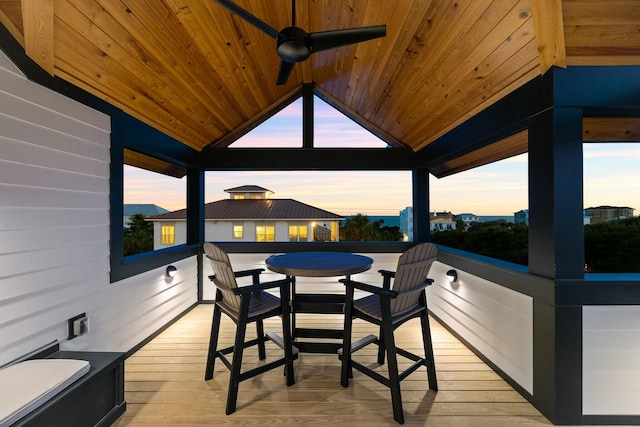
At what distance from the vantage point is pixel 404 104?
3420mm

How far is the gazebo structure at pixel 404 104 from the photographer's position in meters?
1.83

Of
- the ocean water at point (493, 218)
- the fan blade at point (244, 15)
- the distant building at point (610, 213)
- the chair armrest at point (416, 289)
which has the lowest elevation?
the chair armrest at point (416, 289)

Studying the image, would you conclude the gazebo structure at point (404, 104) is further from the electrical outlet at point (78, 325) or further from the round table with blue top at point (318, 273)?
the round table with blue top at point (318, 273)

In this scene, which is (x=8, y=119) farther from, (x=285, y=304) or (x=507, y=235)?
(x=507, y=235)

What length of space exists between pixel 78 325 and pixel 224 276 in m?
1.13

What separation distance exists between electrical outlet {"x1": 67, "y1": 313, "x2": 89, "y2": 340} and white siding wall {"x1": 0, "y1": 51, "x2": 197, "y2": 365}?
0.04m

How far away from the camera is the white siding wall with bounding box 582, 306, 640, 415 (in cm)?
187

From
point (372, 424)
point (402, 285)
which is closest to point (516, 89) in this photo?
point (402, 285)

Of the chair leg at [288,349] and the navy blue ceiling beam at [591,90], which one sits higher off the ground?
the navy blue ceiling beam at [591,90]

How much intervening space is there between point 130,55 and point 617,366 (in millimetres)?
4050

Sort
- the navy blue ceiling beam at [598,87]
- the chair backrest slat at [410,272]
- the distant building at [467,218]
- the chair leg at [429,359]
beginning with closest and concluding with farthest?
the navy blue ceiling beam at [598,87], the chair backrest slat at [410,272], the chair leg at [429,359], the distant building at [467,218]

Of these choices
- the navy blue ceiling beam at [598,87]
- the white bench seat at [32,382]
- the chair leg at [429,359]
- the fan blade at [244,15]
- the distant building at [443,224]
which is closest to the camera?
the white bench seat at [32,382]

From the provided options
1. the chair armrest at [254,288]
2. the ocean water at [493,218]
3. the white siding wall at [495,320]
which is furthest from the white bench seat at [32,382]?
the ocean water at [493,218]

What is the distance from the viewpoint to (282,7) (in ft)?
8.65
